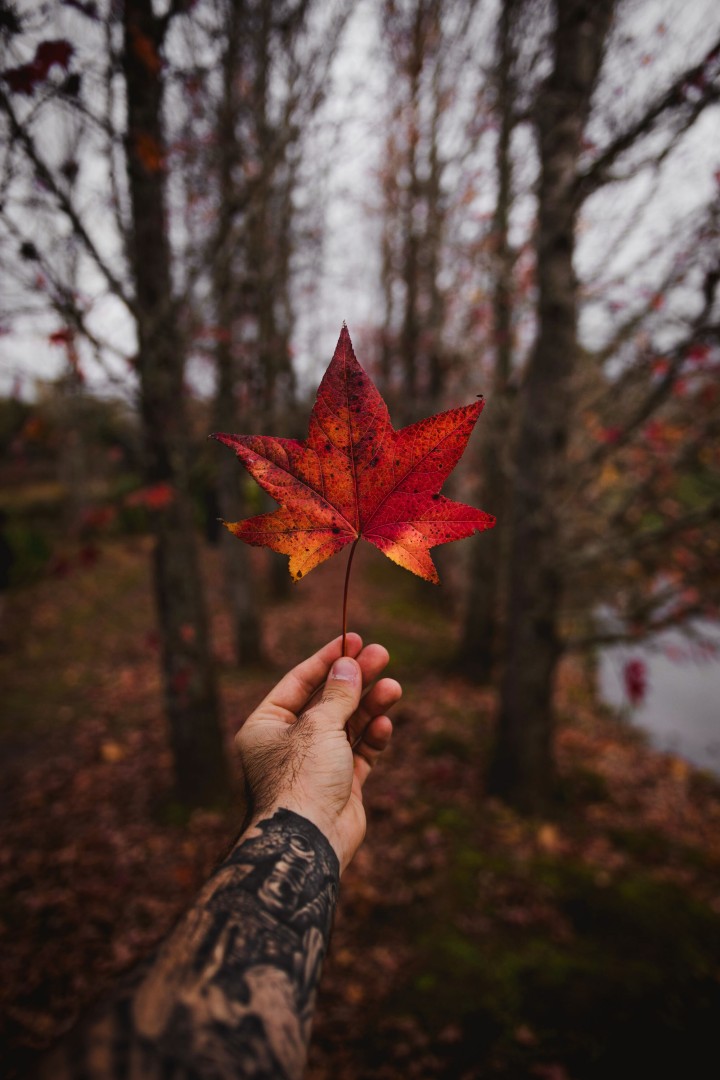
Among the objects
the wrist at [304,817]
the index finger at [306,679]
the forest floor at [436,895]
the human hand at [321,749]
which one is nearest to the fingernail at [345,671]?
the human hand at [321,749]

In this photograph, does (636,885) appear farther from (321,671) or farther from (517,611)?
(321,671)

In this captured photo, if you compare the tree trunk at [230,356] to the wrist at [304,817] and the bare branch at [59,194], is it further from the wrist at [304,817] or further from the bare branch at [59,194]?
the wrist at [304,817]

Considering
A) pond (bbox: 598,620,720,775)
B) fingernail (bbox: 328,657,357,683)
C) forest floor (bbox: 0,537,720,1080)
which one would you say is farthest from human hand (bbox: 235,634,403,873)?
pond (bbox: 598,620,720,775)

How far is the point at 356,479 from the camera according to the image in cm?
121

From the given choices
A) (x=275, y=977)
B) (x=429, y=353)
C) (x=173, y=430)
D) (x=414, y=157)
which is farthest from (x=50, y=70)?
(x=414, y=157)

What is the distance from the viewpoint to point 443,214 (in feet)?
20.0

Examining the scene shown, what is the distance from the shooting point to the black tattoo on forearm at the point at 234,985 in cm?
73

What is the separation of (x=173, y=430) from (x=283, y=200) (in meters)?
3.70

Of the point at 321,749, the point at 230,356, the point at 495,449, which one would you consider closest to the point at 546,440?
the point at 495,449

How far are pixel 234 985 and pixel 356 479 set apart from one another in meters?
1.08

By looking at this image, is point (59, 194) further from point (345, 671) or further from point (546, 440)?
point (546, 440)

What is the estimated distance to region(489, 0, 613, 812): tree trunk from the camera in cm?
313

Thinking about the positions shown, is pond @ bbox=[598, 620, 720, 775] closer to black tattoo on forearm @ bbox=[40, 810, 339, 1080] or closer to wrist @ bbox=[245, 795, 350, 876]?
wrist @ bbox=[245, 795, 350, 876]

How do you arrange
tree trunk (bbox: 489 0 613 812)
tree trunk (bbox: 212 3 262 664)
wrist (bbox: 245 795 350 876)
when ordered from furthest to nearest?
tree trunk (bbox: 212 3 262 664) < tree trunk (bbox: 489 0 613 812) < wrist (bbox: 245 795 350 876)
